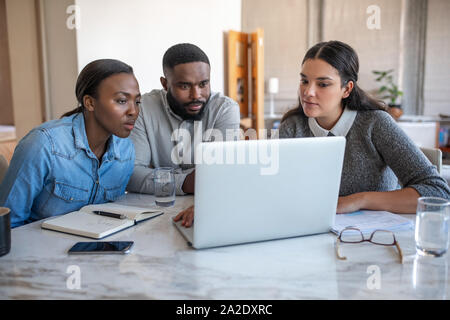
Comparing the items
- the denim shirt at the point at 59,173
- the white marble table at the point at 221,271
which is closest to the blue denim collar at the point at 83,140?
the denim shirt at the point at 59,173

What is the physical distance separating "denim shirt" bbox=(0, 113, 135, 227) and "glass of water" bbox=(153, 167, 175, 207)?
0.71ft

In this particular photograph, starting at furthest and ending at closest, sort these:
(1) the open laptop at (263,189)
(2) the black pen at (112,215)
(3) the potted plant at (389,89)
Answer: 1. (3) the potted plant at (389,89)
2. (2) the black pen at (112,215)
3. (1) the open laptop at (263,189)

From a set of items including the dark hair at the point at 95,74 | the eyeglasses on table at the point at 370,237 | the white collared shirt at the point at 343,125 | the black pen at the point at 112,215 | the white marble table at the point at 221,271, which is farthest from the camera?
the white collared shirt at the point at 343,125

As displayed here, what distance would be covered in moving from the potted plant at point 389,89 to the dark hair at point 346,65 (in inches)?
148

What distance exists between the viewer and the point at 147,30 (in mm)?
3758

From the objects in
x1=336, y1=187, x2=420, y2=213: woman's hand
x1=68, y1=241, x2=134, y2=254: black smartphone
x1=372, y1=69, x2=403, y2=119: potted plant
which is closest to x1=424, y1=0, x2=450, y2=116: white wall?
x1=372, y1=69, x2=403, y2=119: potted plant

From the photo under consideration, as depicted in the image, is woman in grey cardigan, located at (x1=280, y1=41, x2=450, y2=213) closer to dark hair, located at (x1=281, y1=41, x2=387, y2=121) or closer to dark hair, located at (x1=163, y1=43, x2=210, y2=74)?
dark hair, located at (x1=281, y1=41, x2=387, y2=121)

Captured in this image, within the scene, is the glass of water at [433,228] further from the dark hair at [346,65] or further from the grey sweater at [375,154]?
A: the dark hair at [346,65]

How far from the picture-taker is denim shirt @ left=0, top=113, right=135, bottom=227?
131 centimetres

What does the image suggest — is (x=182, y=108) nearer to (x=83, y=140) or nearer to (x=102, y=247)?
(x=83, y=140)

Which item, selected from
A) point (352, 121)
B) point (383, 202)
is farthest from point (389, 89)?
point (383, 202)

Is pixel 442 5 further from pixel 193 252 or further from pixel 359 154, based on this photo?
pixel 193 252

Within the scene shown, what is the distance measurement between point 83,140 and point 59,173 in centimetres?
14

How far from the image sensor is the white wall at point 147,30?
3.08 m
